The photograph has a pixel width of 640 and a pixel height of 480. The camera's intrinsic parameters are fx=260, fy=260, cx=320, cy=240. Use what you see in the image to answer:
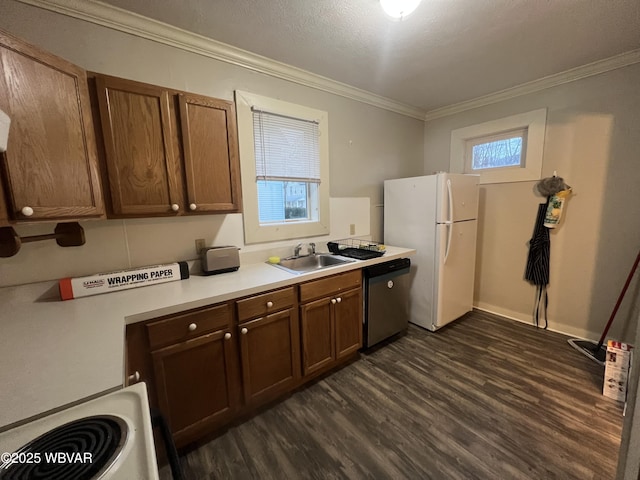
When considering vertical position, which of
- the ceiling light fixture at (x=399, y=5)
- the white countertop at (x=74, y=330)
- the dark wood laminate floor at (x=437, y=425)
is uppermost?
the ceiling light fixture at (x=399, y=5)

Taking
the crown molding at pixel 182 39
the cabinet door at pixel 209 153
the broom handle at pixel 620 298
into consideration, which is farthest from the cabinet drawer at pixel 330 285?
the broom handle at pixel 620 298

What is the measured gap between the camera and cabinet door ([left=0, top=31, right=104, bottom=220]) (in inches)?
40.1

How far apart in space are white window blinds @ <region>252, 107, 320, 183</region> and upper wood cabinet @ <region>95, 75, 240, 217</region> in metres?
0.41

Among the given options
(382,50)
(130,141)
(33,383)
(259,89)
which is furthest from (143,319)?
(382,50)

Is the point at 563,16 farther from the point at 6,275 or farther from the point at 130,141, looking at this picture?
the point at 6,275

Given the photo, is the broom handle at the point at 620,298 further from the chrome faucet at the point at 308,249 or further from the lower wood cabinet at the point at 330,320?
the chrome faucet at the point at 308,249

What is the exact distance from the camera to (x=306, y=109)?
7.67 ft

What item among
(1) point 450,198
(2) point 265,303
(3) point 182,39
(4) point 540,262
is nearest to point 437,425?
(2) point 265,303

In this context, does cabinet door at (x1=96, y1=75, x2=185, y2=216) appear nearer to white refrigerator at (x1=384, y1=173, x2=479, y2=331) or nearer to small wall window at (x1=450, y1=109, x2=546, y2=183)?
white refrigerator at (x1=384, y1=173, x2=479, y2=331)

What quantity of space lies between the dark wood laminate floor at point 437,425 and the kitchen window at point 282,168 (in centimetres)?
132

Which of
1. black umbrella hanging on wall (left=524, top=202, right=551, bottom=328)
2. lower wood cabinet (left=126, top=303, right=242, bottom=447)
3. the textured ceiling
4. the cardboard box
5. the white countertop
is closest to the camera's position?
the white countertop

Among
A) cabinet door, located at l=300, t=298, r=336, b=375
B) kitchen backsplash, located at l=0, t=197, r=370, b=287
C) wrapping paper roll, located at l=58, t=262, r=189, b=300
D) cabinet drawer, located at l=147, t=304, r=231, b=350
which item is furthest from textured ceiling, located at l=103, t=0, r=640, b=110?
cabinet door, located at l=300, t=298, r=336, b=375

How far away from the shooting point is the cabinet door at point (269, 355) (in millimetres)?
1586

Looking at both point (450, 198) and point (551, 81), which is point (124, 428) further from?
point (551, 81)
